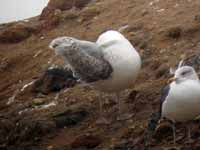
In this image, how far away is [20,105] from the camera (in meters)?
13.6

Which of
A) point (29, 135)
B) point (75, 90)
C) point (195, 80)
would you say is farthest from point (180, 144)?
point (75, 90)

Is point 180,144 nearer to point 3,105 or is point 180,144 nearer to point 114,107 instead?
point 114,107

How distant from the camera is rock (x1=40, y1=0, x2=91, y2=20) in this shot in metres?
21.3

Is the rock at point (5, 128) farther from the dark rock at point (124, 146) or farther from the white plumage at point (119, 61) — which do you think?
the dark rock at point (124, 146)

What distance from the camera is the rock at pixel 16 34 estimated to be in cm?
2061

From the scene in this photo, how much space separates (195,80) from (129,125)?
74.7 inches

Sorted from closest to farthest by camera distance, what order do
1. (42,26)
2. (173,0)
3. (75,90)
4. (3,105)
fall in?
1. (75,90)
2. (3,105)
3. (173,0)
4. (42,26)

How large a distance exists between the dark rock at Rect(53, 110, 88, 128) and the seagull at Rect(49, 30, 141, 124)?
1.32 ft

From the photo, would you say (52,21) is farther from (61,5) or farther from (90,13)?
(90,13)

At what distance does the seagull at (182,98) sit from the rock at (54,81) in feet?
13.3

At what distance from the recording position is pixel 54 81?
1395 cm

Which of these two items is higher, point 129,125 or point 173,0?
point 173,0

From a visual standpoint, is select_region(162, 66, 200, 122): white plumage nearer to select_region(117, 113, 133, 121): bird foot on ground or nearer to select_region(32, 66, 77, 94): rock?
select_region(117, 113, 133, 121): bird foot on ground

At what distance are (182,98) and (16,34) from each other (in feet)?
41.9
